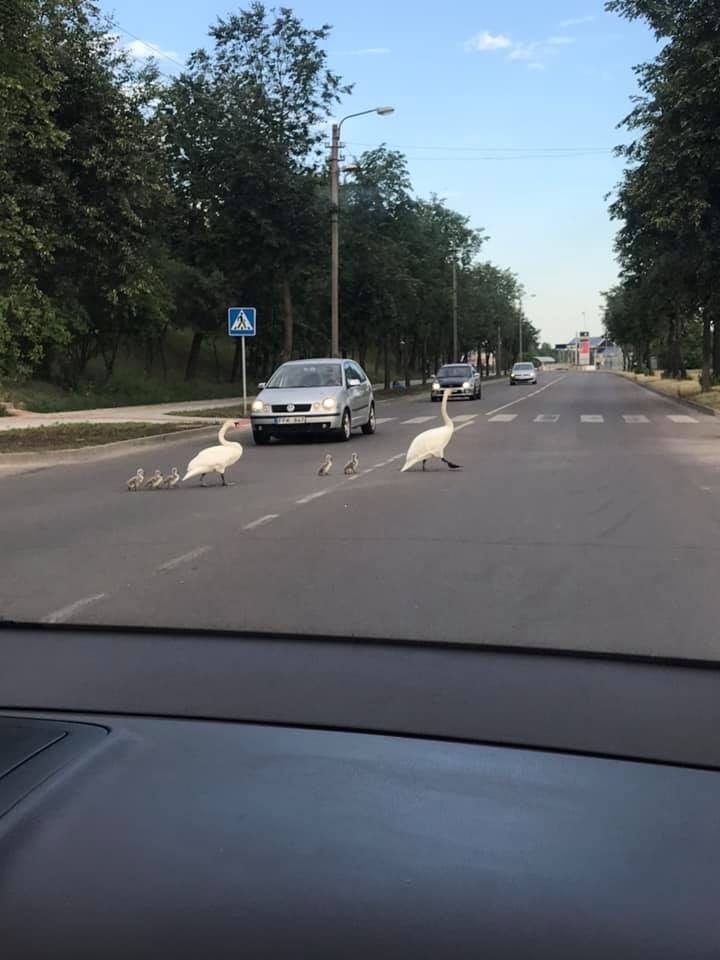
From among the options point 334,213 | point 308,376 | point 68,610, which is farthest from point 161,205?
point 68,610

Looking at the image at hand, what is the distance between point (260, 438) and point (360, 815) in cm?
1659

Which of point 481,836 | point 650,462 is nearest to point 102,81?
point 650,462

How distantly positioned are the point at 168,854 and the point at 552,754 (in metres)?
1.28

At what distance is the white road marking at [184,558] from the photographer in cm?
700

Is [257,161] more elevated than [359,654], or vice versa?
[257,161]

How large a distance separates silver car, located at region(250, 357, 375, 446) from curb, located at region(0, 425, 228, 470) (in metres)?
2.33

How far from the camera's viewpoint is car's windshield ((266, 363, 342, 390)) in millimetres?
18922

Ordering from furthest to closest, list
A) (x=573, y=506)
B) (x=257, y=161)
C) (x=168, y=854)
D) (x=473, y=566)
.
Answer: (x=257, y=161)
(x=573, y=506)
(x=473, y=566)
(x=168, y=854)

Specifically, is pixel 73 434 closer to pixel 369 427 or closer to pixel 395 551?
pixel 369 427

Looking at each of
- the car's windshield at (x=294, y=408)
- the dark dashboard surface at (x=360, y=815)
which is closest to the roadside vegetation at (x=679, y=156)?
the car's windshield at (x=294, y=408)

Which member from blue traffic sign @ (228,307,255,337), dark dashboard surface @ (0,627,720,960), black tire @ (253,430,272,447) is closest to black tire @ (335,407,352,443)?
black tire @ (253,430,272,447)

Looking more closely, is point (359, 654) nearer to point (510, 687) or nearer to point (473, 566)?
point (510, 687)

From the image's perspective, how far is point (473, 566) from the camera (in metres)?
6.90

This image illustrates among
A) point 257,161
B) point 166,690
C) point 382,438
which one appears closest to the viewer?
point 166,690
